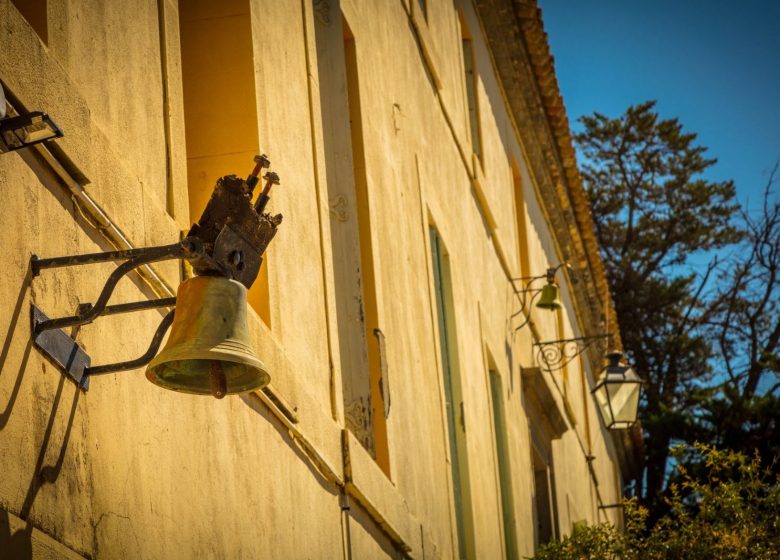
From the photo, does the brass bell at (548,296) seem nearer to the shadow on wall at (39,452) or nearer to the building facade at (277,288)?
the building facade at (277,288)

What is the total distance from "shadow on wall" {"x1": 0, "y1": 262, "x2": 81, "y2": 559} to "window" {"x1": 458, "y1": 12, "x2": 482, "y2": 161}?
427 inches

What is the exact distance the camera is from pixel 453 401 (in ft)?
36.3

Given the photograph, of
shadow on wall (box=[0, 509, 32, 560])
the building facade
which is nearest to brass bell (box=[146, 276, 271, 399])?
the building facade

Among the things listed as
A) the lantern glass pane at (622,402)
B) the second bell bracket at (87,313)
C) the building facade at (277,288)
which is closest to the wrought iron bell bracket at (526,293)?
the lantern glass pane at (622,402)

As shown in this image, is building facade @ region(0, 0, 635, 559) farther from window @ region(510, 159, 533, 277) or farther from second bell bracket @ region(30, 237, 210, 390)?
window @ region(510, 159, 533, 277)

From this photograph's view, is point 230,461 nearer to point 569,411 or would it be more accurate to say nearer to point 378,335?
point 378,335

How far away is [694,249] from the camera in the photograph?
39906 mm

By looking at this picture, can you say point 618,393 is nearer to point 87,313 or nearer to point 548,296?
point 548,296

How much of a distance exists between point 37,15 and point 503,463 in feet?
32.0

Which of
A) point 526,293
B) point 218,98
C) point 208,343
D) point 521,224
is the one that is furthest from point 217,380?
point 521,224

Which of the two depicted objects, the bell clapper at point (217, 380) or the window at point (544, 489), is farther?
the window at point (544, 489)

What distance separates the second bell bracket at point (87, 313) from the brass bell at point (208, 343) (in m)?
0.10

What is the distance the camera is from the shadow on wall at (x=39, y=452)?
142 inches

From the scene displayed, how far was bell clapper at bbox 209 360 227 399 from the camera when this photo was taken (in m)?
4.16
